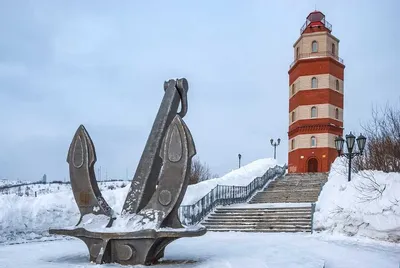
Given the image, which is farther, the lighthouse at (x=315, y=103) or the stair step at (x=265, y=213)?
the lighthouse at (x=315, y=103)

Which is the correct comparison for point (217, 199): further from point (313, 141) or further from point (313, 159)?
point (313, 159)

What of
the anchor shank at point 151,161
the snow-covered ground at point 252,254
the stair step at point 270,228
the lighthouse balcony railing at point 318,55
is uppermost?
the lighthouse balcony railing at point 318,55

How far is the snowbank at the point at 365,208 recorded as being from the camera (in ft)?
37.4

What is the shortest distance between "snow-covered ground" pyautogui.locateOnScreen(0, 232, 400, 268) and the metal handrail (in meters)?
4.00

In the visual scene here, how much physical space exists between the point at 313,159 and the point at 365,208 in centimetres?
2106

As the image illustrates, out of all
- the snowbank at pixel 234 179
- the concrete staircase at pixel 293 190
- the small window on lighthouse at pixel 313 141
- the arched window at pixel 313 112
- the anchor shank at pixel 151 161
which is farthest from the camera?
the arched window at pixel 313 112

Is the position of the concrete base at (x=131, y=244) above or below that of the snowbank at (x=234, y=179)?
below

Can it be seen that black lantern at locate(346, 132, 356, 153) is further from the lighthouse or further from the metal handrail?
the lighthouse

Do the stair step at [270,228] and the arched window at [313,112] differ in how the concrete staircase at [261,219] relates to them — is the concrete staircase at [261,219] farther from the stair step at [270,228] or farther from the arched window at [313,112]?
the arched window at [313,112]

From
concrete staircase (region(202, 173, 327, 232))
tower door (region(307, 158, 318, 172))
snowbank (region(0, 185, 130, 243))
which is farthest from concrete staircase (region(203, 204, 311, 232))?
tower door (region(307, 158, 318, 172))

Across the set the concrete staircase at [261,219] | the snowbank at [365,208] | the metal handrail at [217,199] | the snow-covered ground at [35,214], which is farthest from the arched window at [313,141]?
Answer: the snow-covered ground at [35,214]

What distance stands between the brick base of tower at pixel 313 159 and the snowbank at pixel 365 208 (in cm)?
1797

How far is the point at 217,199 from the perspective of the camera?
57.9ft

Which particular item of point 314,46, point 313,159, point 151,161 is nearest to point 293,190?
point 313,159
